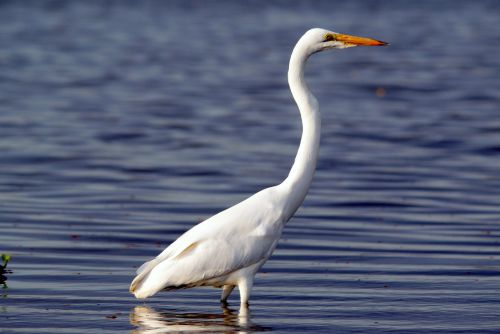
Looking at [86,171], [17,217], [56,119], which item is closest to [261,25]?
[56,119]

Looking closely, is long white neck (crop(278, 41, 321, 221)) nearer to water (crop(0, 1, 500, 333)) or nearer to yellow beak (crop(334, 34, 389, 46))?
yellow beak (crop(334, 34, 389, 46))

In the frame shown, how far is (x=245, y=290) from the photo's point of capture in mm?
9062

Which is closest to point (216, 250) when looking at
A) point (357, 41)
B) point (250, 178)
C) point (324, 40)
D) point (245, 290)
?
point (245, 290)

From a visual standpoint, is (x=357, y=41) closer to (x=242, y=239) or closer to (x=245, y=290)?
(x=242, y=239)

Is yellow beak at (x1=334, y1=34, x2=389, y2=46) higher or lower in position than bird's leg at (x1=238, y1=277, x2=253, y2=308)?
higher

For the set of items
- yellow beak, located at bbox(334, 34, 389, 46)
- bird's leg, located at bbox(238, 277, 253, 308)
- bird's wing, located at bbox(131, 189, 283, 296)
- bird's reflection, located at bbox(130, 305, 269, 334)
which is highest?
yellow beak, located at bbox(334, 34, 389, 46)

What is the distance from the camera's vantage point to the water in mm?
9422

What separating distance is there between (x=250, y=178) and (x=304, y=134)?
680cm

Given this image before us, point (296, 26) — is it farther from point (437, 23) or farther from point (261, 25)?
point (437, 23)

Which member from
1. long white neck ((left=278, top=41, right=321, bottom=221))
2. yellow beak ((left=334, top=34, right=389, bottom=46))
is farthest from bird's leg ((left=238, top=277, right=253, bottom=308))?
yellow beak ((left=334, top=34, right=389, bottom=46))

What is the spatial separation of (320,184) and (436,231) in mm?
3417

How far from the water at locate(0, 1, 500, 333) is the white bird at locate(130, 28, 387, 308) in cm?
28

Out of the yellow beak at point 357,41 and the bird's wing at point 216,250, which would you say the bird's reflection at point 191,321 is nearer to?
the bird's wing at point 216,250

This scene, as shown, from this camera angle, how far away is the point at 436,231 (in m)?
12.9
